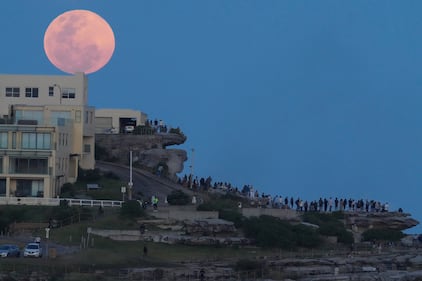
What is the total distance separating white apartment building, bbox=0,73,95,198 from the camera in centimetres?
8962

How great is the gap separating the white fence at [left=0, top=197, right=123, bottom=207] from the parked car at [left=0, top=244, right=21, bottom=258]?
1514 centimetres

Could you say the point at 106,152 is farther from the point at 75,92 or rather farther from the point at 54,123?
the point at 54,123

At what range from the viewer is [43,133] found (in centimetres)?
9031

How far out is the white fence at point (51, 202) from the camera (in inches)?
3346

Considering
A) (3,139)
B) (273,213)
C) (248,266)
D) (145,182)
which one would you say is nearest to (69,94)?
(145,182)

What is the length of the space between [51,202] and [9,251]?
1724 centimetres

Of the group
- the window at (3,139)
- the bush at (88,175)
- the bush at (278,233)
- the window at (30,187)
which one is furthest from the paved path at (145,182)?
the bush at (278,233)

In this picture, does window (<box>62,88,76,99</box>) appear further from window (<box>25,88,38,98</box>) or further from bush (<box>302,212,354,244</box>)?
bush (<box>302,212,354,244</box>)

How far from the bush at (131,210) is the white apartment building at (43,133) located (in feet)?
34.0

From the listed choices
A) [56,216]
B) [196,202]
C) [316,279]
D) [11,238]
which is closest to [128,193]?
[196,202]

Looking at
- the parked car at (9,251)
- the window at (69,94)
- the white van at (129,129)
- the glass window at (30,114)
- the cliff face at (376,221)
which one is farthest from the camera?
the white van at (129,129)

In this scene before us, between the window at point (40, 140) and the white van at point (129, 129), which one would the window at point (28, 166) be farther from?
the white van at point (129, 129)

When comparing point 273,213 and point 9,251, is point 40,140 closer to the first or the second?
point 273,213

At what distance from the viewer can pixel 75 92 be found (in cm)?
10425
